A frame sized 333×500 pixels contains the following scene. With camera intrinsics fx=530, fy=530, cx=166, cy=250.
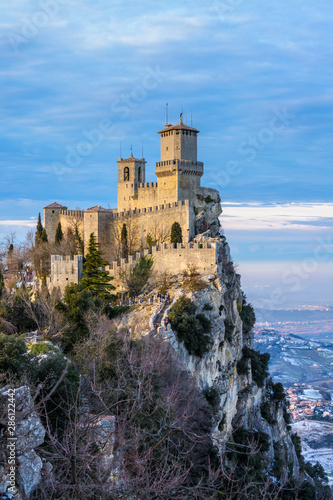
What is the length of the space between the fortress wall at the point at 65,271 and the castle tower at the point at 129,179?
35.9 feet

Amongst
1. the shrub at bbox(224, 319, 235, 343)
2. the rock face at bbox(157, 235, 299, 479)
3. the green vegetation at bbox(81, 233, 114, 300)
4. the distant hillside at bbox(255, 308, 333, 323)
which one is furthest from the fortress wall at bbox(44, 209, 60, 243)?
the distant hillside at bbox(255, 308, 333, 323)

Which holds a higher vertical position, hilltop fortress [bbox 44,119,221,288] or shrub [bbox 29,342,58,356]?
hilltop fortress [bbox 44,119,221,288]

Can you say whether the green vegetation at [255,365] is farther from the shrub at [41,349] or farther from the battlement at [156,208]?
the shrub at [41,349]

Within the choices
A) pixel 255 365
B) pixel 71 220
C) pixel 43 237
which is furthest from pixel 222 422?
pixel 43 237

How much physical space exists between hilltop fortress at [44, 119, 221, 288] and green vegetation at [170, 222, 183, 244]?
24.2 inches

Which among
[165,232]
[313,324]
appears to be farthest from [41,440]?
[313,324]

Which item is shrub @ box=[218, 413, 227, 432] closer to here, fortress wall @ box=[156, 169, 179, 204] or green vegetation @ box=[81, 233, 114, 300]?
green vegetation @ box=[81, 233, 114, 300]

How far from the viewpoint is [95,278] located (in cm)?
3656

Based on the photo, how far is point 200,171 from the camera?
46.3m

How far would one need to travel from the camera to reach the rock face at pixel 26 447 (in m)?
10.5

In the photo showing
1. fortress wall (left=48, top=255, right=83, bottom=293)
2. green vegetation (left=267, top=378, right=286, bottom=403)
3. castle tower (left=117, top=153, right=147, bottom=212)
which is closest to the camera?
fortress wall (left=48, top=255, right=83, bottom=293)

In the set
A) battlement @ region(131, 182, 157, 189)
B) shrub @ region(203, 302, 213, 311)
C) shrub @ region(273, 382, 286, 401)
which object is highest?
battlement @ region(131, 182, 157, 189)

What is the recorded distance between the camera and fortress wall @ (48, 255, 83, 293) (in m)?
38.2

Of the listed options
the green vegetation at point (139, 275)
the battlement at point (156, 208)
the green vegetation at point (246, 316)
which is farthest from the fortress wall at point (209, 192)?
the green vegetation at point (139, 275)
